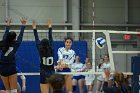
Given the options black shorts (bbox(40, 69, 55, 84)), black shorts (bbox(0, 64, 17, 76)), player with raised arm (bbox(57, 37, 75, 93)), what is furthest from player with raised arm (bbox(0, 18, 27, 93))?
player with raised arm (bbox(57, 37, 75, 93))

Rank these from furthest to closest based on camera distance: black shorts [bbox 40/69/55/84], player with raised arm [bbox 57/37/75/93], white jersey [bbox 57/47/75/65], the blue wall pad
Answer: the blue wall pad < white jersey [bbox 57/47/75/65] < player with raised arm [bbox 57/37/75/93] < black shorts [bbox 40/69/55/84]

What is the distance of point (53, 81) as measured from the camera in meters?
4.40

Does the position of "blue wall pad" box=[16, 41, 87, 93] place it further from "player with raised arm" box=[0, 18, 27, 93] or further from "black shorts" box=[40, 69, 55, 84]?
"player with raised arm" box=[0, 18, 27, 93]

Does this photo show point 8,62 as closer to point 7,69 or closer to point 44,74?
point 7,69

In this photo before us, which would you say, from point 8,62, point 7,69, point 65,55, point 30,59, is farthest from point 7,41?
point 30,59

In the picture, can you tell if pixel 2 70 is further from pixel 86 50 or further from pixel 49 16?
pixel 49 16

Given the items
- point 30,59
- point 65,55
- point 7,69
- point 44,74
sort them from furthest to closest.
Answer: point 30,59 → point 65,55 → point 44,74 → point 7,69

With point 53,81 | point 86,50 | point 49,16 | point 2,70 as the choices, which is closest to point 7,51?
point 2,70

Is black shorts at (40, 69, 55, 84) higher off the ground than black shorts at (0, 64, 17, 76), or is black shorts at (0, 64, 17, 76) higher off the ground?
black shorts at (0, 64, 17, 76)

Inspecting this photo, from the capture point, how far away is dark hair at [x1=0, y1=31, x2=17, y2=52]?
729 centimetres

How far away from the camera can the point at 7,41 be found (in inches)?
291

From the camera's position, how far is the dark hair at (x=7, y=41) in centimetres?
729

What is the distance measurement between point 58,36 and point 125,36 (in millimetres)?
3388

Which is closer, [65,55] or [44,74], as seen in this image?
[44,74]
